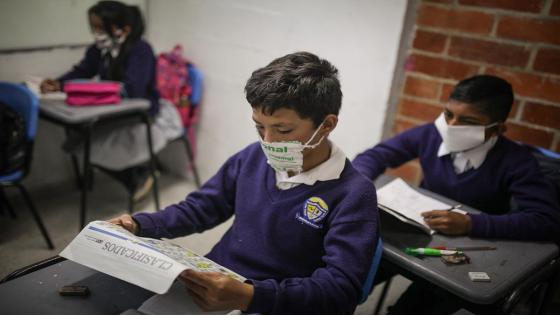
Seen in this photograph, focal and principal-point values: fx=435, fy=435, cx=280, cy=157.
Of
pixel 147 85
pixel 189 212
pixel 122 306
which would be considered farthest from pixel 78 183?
pixel 122 306

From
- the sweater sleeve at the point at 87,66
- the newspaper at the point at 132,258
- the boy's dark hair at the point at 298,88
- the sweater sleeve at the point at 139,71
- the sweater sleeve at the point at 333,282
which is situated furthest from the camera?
the sweater sleeve at the point at 87,66

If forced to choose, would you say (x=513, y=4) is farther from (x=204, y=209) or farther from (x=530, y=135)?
(x=204, y=209)

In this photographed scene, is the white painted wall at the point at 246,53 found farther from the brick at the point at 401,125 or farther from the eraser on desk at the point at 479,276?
the eraser on desk at the point at 479,276

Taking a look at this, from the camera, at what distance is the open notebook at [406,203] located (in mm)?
1356

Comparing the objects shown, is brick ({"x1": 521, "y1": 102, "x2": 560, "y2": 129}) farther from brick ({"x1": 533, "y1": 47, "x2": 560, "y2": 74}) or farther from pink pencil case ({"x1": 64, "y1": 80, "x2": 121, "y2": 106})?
pink pencil case ({"x1": 64, "y1": 80, "x2": 121, "y2": 106})

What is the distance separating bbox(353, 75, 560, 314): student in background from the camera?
1386 millimetres

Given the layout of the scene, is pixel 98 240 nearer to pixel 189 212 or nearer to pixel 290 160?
pixel 189 212

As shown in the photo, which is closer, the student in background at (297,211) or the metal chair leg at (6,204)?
the student in background at (297,211)

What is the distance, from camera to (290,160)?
1139 millimetres

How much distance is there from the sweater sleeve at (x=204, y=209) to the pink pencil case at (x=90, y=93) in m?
1.28

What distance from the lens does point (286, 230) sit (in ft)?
3.73

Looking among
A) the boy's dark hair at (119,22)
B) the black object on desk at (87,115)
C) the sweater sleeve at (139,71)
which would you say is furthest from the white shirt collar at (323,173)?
the boy's dark hair at (119,22)

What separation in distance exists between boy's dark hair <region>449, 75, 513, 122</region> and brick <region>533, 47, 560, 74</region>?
0.42m

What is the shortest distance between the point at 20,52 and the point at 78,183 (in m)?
0.92
